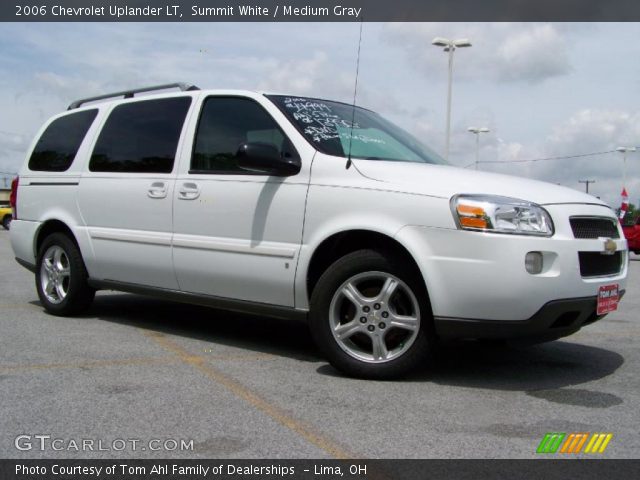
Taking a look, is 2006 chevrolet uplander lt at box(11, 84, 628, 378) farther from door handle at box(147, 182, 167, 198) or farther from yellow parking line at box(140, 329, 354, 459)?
yellow parking line at box(140, 329, 354, 459)

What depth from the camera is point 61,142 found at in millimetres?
6805

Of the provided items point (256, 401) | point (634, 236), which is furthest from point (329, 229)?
point (634, 236)

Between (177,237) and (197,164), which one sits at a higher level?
(197,164)

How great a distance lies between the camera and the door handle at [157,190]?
5.54 m

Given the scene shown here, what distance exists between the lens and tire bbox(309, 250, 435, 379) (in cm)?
433

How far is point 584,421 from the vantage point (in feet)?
12.1

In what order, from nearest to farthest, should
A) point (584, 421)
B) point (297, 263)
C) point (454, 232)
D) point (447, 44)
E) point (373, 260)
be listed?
point (584, 421)
point (454, 232)
point (373, 260)
point (297, 263)
point (447, 44)

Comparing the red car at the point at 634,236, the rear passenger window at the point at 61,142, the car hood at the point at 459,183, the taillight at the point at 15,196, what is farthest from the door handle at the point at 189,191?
the red car at the point at 634,236

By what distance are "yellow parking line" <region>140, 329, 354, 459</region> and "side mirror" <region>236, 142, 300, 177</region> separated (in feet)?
4.31

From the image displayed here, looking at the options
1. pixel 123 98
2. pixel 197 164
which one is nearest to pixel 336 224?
pixel 197 164
